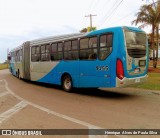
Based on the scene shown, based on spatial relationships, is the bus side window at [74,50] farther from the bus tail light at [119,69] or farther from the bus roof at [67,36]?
the bus tail light at [119,69]

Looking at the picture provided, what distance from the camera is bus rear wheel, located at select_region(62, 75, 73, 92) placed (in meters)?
13.0

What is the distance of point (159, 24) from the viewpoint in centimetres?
2978

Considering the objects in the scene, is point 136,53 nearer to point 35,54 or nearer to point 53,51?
→ point 53,51

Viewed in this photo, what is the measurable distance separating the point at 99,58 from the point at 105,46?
62 centimetres

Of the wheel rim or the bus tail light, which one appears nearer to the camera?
the bus tail light

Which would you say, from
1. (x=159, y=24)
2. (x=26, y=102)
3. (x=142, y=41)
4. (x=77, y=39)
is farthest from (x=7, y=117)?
(x=159, y=24)

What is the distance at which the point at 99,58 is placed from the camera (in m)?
10.8

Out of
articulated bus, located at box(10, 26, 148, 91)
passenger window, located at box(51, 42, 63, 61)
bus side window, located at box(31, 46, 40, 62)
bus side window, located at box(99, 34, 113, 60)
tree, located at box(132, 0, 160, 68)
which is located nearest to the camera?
articulated bus, located at box(10, 26, 148, 91)

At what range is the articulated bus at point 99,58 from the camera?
33.0 ft

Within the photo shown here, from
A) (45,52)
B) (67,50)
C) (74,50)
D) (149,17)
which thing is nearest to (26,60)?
(45,52)

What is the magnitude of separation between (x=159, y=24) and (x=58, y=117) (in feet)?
84.0

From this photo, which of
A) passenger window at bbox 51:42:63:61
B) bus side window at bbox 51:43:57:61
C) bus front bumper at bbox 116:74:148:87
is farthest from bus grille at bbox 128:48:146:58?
bus side window at bbox 51:43:57:61

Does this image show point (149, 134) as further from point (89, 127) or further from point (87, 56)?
point (87, 56)

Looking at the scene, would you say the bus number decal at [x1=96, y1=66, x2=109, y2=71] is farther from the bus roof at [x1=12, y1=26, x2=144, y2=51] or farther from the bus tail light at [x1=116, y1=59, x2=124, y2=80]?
the bus roof at [x1=12, y1=26, x2=144, y2=51]
